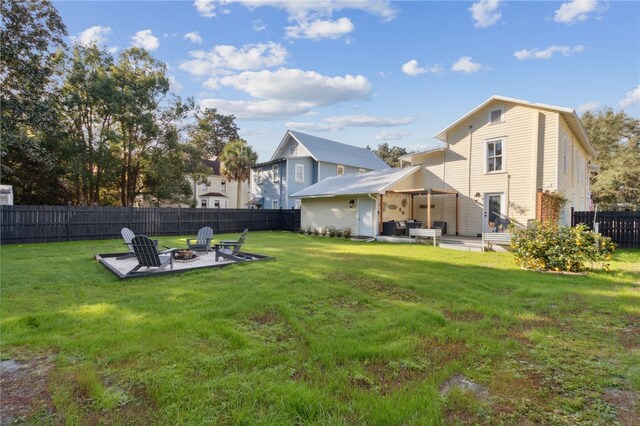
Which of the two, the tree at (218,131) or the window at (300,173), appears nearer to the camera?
the window at (300,173)

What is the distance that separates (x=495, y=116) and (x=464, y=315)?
47.4 feet

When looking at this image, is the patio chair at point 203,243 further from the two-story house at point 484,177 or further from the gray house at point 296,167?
the gray house at point 296,167

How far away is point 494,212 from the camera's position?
627 inches

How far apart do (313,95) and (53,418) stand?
23.4 meters

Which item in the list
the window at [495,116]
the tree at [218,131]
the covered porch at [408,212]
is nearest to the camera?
the window at [495,116]

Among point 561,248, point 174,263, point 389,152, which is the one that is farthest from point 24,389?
point 389,152

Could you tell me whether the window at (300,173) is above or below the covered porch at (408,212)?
above

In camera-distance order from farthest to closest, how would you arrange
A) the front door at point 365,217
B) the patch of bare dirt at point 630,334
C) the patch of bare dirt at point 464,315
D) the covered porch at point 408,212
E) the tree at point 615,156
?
the tree at point 615,156 < the front door at point 365,217 < the covered porch at point 408,212 < the patch of bare dirt at point 464,315 < the patch of bare dirt at point 630,334

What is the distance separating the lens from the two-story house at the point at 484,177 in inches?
572

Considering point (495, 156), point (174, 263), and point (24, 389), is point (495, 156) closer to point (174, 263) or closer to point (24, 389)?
point (174, 263)

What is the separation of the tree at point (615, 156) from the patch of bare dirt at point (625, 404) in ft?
111

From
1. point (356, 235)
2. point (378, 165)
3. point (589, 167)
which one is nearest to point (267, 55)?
point (356, 235)

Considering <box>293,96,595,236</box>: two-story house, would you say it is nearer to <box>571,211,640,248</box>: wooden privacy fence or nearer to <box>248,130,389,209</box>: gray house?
<box>571,211,640,248</box>: wooden privacy fence

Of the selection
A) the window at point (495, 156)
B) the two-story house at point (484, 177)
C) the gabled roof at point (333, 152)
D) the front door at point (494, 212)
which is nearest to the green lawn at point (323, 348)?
the front door at point (494, 212)
